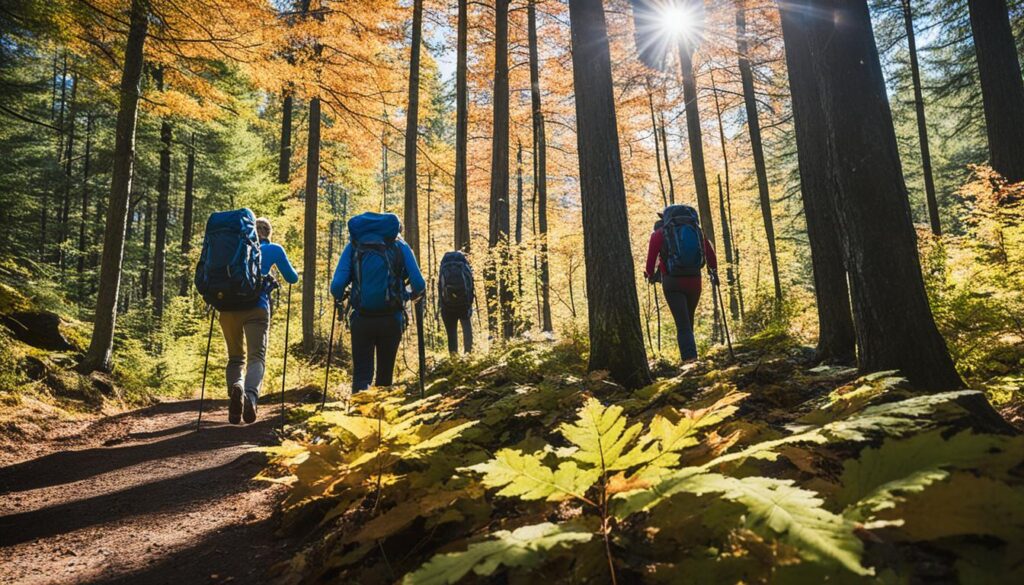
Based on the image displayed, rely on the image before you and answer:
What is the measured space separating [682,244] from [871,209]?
312cm

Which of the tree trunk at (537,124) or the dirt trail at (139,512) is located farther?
the tree trunk at (537,124)

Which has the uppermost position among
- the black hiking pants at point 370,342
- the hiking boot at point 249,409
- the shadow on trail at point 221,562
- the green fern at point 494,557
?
the black hiking pants at point 370,342

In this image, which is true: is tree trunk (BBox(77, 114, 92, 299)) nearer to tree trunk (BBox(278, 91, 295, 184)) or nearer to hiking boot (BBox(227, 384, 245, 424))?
tree trunk (BBox(278, 91, 295, 184))

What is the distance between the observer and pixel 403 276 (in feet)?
15.2

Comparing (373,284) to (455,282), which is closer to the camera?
(373,284)

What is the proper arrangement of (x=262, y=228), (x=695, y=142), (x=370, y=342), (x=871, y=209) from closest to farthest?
1. (x=871, y=209)
2. (x=370, y=342)
3. (x=262, y=228)
4. (x=695, y=142)

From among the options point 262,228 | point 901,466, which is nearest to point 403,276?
point 262,228

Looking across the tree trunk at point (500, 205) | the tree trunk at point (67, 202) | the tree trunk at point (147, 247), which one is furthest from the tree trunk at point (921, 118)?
the tree trunk at point (147, 247)

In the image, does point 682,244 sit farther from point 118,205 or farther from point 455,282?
point 118,205

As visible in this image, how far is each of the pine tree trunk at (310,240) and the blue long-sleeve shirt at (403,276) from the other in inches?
331

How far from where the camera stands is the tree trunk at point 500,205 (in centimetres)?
983

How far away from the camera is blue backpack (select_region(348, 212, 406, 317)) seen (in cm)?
447

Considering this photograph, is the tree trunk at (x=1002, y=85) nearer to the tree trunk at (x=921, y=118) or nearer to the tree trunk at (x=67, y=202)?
the tree trunk at (x=921, y=118)

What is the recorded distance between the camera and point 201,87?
8.69 meters
